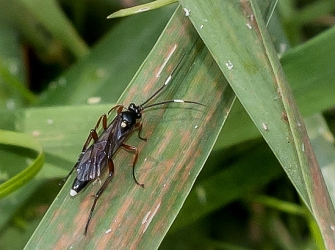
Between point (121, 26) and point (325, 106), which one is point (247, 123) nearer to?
point (325, 106)

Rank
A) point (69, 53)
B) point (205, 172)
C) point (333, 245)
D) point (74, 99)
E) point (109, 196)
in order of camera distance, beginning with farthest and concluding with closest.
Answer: point (69, 53) < point (205, 172) < point (74, 99) < point (109, 196) < point (333, 245)

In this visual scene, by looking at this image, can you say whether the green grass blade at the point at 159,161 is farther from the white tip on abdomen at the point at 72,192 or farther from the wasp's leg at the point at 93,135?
the wasp's leg at the point at 93,135

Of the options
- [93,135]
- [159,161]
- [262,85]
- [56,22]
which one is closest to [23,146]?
[93,135]

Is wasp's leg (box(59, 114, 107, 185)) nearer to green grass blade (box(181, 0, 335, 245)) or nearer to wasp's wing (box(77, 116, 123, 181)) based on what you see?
wasp's wing (box(77, 116, 123, 181))

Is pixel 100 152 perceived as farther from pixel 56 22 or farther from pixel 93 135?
pixel 56 22

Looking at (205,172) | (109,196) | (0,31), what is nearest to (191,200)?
(205,172)

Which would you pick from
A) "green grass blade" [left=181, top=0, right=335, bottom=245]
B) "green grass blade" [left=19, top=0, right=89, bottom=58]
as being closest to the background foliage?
"green grass blade" [left=19, top=0, right=89, bottom=58]
